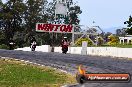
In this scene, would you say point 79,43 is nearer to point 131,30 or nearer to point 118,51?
point 131,30

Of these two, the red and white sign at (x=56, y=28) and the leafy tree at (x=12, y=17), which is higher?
the leafy tree at (x=12, y=17)

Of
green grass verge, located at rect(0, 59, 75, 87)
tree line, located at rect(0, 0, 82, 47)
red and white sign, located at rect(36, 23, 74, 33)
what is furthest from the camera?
tree line, located at rect(0, 0, 82, 47)

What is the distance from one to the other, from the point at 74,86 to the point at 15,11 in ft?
318

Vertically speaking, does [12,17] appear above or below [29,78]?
above

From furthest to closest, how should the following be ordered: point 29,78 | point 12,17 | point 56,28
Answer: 1. point 12,17
2. point 56,28
3. point 29,78

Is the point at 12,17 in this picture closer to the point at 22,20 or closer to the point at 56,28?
the point at 22,20

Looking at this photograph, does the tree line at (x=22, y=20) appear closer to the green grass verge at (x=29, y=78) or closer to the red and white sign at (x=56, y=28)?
the red and white sign at (x=56, y=28)

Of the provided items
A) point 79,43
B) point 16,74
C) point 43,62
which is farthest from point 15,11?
point 16,74

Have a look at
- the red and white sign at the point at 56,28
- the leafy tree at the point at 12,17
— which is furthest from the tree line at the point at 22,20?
the red and white sign at the point at 56,28

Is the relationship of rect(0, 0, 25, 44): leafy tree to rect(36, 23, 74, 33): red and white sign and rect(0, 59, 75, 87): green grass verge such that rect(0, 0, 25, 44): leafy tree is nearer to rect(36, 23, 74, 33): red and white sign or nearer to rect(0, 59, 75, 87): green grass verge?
rect(36, 23, 74, 33): red and white sign

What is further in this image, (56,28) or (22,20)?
(22,20)

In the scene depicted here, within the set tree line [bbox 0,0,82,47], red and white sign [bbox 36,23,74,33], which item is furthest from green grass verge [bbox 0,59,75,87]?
tree line [bbox 0,0,82,47]

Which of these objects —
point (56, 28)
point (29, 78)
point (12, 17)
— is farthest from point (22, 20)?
point (29, 78)

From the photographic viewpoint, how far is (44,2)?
411 feet
